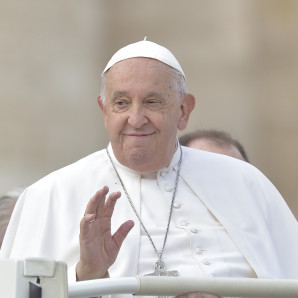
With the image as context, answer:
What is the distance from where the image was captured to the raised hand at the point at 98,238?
557cm

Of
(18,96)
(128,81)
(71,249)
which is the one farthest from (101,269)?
(18,96)

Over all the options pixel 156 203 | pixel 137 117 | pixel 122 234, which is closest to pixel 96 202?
pixel 122 234

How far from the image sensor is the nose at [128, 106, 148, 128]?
6246mm

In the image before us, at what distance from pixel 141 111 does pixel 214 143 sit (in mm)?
1726

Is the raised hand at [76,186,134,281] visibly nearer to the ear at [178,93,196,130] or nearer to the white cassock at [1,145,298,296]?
the white cassock at [1,145,298,296]

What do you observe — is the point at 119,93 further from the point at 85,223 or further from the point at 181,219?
the point at 85,223

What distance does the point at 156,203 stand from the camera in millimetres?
6582

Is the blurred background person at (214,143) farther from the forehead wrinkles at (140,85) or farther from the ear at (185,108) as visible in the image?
the forehead wrinkles at (140,85)

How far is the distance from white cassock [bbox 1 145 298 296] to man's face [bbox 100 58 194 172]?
199 mm

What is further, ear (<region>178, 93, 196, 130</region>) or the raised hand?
ear (<region>178, 93, 196, 130</region>)

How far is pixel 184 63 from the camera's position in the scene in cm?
1221

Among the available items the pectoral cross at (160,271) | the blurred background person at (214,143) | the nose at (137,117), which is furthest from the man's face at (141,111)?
the blurred background person at (214,143)

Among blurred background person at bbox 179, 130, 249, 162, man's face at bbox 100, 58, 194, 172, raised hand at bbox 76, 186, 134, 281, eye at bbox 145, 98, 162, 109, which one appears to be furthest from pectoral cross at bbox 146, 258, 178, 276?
blurred background person at bbox 179, 130, 249, 162

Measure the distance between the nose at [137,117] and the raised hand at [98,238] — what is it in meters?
0.67
